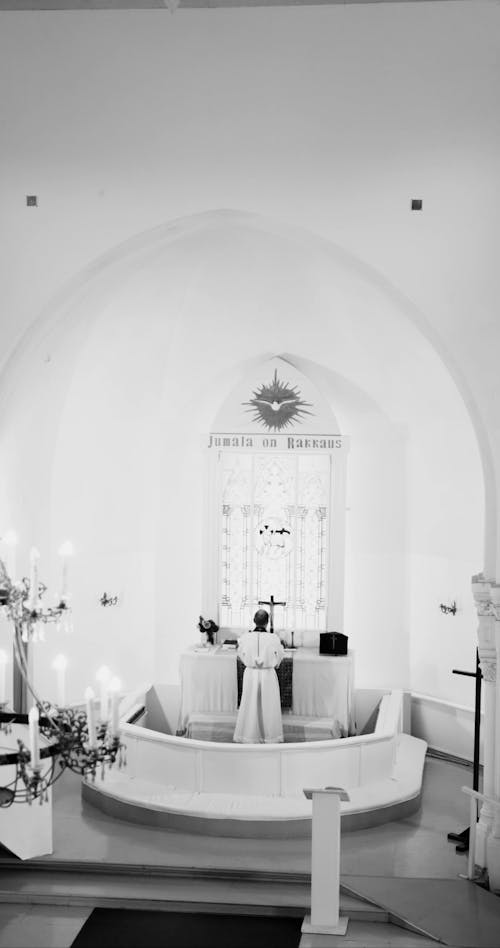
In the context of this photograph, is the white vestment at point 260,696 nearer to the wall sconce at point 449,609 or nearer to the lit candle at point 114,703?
the wall sconce at point 449,609

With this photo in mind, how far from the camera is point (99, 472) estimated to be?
1168 centimetres

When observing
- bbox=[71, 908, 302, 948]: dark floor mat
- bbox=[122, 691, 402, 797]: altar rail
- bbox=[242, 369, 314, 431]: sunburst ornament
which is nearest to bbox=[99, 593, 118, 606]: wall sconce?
bbox=[122, 691, 402, 797]: altar rail

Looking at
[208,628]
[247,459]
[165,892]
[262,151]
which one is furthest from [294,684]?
[262,151]

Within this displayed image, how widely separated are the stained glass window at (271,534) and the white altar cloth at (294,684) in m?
1.08

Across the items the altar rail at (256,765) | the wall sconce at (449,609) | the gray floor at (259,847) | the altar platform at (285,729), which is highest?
the wall sconce at (449,609)

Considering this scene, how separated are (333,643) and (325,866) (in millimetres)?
4792

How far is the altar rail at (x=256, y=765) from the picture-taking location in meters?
9.01

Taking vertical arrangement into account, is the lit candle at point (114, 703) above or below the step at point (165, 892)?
above

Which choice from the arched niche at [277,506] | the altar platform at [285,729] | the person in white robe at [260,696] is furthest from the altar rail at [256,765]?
the arched niche at [277,506]

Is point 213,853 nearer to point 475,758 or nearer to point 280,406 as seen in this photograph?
point 475,758

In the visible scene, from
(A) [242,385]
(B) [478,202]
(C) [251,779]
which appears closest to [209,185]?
(B) [478,202]

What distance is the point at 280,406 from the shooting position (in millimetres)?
12500

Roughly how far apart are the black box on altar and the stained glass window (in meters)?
0.84

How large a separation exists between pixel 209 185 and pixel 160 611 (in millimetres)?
6346
